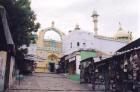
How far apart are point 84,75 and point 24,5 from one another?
9367 mm

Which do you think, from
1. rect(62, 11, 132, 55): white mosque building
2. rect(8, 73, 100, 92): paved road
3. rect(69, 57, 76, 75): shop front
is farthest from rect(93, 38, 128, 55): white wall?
rect(8, 73, 100, 92): paved road

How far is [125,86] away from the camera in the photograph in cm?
1174

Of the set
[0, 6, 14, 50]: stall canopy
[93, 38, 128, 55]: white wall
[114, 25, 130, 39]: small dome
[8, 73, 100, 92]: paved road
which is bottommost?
[8, 73, 100, 92]: paved road

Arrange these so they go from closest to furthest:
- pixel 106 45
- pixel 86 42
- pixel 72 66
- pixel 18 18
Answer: pixel 18 18 < pixel 72 66 < pixel 86 42 < pixel 106 45

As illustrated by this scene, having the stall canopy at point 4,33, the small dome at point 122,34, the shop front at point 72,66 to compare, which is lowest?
the shop front at point 72,66

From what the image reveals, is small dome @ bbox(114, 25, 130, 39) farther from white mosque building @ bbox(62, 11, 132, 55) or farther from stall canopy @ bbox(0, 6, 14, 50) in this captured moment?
stall canopy @ bbox(0, 6, 14, 50)

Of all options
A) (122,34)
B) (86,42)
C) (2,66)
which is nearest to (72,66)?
(86,42)

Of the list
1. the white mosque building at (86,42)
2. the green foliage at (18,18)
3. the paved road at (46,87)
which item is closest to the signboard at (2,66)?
the paved road at (46,87)

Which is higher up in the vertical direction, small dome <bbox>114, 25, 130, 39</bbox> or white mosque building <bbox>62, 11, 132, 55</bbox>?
small dome <bbox>114, 25, 130, 39</bbox>

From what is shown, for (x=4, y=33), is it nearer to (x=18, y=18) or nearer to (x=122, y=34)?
(x=18, y=18)

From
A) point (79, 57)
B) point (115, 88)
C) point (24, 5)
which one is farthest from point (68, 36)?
point (115, 88)

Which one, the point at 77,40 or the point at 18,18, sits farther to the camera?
the point at 77,40

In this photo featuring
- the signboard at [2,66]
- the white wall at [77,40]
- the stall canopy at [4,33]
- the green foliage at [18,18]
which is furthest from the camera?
the white wall at [77,40]

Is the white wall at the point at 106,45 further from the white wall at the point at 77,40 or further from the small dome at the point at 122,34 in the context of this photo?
the small dome at the point at 122,34
